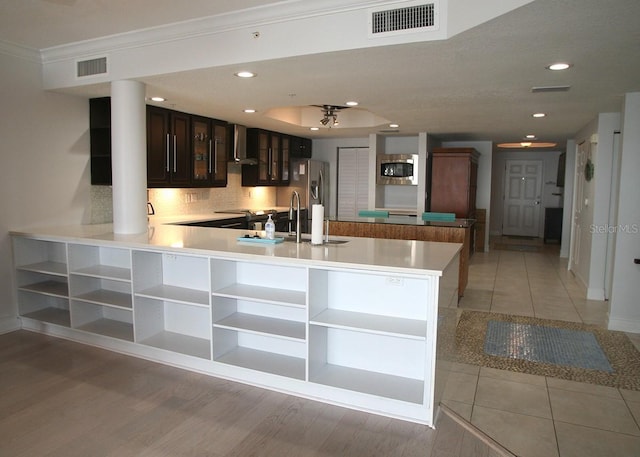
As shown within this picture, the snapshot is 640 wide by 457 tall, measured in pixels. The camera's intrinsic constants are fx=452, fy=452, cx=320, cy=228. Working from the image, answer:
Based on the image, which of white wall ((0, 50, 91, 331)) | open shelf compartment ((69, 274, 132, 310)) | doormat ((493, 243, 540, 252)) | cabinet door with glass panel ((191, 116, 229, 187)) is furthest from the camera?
doormat ((493, 243, 540, 252))

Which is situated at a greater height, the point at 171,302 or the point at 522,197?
the point at 522,197

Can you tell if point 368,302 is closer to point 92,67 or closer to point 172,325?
point 172,325

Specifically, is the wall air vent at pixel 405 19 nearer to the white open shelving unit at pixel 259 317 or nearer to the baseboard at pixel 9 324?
the white open shelving unit at pixel 259 317

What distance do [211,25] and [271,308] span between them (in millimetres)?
2072

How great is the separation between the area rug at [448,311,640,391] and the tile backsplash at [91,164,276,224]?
153 inches

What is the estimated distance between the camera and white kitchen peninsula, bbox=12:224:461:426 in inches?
107

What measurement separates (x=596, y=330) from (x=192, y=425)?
12.4ft

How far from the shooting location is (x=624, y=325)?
169 inches

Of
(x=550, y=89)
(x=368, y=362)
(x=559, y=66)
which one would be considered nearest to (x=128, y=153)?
(x=368, y=362)

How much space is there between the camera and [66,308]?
4328 mm

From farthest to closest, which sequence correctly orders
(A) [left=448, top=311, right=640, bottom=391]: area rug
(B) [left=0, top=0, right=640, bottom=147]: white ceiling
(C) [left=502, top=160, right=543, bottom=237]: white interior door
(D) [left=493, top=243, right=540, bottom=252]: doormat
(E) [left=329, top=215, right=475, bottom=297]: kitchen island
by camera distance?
1. (C) [left=502, top=160, right=543, bottom=237]: white interior door
2. (D) [left=493, top=243, right=540, bottom=252]: doormat
3. (E) [left=329, top=215, right=475, bottom=297]: kitchen island
4. (A) [left=448, top=311, right=640, bottom=391]: area rug
5. (B) [left=0, top=0, right=640, bottom=147]: white ceiling

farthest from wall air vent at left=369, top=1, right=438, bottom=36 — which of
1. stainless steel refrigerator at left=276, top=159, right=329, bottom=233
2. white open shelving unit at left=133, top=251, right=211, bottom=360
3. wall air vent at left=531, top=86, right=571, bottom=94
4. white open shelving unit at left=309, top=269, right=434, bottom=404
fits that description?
stainless steel refrigerator at left=276, top=159, right=329, bottom=233

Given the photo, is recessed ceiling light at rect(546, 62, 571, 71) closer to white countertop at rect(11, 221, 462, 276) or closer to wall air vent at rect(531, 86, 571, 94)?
wall air vent at rect(531, 86, 571, 94)

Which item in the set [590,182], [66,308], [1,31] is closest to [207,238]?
[66,308]
